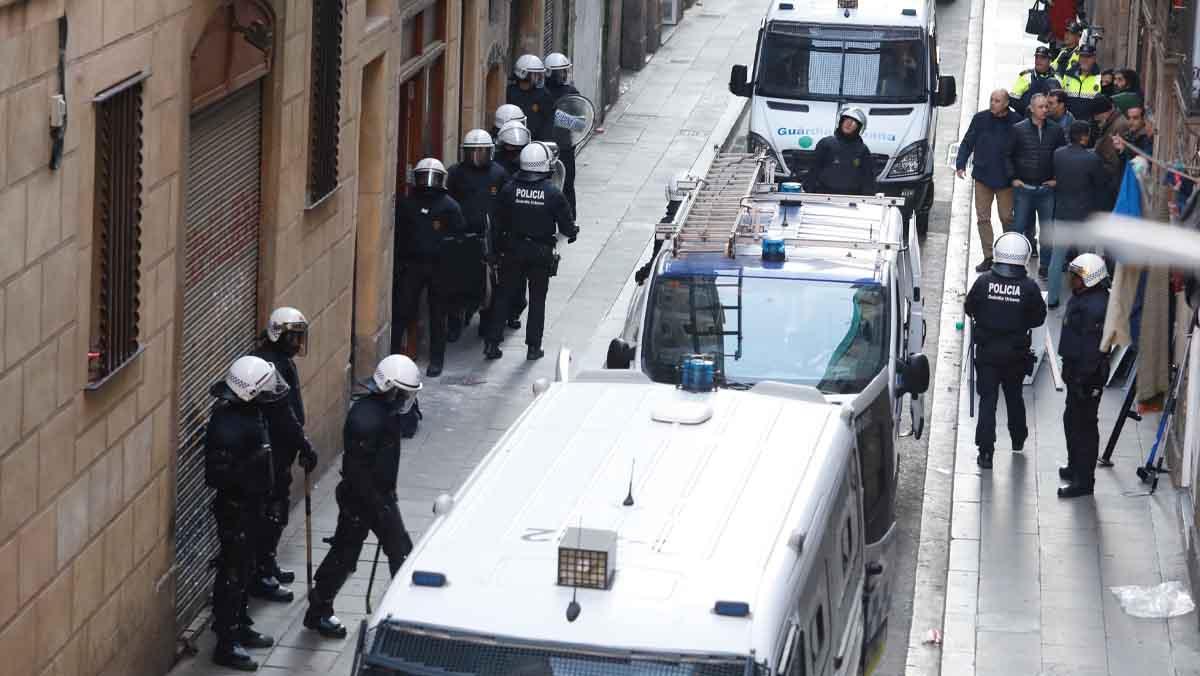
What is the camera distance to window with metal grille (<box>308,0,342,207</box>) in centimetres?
1527

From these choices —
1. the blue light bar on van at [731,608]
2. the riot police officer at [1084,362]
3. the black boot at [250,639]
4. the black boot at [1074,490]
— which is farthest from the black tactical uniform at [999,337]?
the blue light bar on van at [731,608]

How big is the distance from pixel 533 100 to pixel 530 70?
346 mm

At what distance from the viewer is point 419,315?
64.3ft

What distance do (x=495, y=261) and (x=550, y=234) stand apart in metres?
0.60

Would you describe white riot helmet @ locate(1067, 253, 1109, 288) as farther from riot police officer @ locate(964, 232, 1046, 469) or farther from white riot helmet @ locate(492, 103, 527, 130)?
white riot helmet @ locate(492, 103, 527, 130)

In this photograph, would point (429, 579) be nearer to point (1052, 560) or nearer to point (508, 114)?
point (1052, 560)

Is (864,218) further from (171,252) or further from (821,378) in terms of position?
(171,252)

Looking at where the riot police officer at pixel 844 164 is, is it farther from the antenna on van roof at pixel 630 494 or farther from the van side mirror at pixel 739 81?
the antenna on van roof at pixel 630 494

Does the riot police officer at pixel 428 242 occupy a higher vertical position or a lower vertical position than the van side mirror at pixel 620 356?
lower

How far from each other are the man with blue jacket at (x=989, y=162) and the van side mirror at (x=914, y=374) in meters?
7.81

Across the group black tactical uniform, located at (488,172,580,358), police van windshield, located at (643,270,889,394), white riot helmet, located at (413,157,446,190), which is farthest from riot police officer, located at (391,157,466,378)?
police van windshield, located at (643,270,889,394)

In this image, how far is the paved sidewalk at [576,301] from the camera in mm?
13492

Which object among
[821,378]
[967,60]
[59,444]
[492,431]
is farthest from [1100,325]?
[967,60]

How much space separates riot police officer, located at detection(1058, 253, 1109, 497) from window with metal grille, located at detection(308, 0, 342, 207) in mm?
5400
